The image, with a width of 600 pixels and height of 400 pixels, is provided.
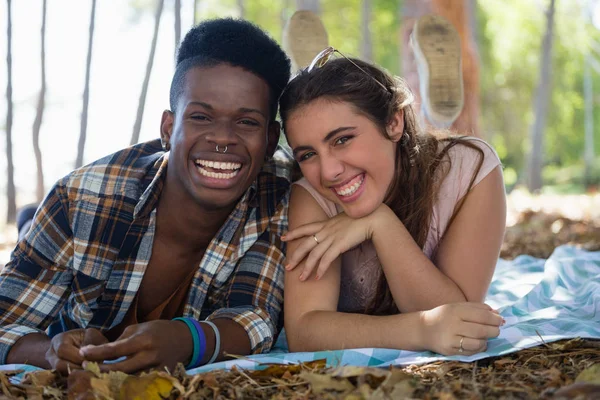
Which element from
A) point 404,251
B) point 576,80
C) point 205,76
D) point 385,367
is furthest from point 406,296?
point 576,80

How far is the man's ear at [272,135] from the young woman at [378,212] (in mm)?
96

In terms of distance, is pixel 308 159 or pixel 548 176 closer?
pixel 308 159

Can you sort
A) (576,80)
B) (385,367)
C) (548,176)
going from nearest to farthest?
(385,367) → (576,80) → (548,176)

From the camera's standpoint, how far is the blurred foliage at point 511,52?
22.6m

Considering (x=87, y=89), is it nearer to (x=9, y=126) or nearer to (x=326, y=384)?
(x=9, y=126)

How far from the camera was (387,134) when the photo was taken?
2814mm

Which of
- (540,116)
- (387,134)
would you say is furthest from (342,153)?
(540,116)

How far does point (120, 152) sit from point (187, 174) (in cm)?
48

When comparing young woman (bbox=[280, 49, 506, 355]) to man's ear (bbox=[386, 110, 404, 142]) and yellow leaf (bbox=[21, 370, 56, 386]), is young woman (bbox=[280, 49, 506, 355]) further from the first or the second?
yellow leaf (bbox=[21, 370, 56, 386])

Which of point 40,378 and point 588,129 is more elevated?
point 40,378

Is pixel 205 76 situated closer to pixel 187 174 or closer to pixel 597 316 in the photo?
pixel 187 174

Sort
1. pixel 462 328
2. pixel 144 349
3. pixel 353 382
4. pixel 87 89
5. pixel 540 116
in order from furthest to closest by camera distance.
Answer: pixel 540 116 < pixel 87 89 < pixel 462 328 < pixel 144 349 < pixel 353 382

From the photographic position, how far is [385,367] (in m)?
2.25

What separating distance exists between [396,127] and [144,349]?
1.42 metres
